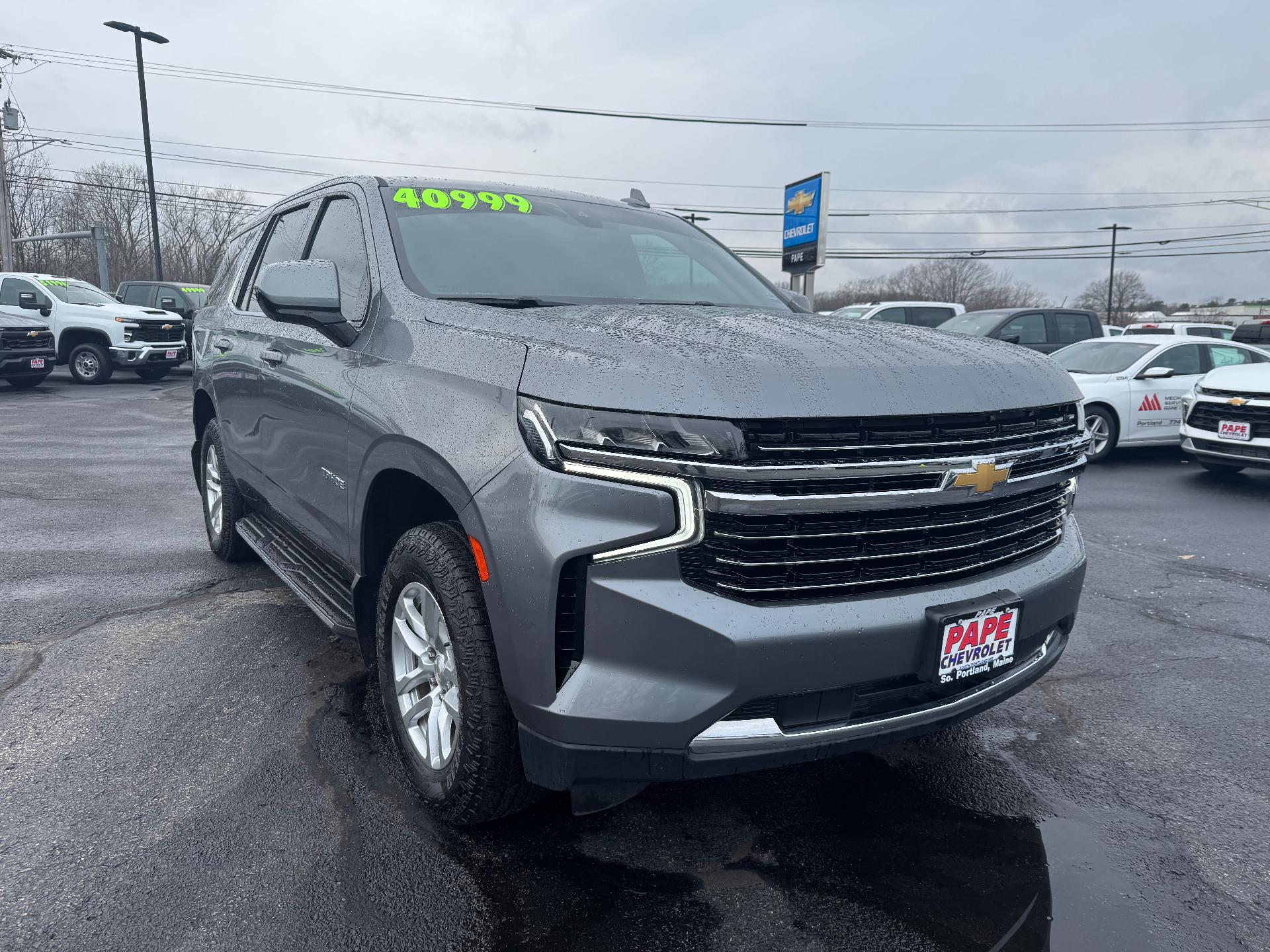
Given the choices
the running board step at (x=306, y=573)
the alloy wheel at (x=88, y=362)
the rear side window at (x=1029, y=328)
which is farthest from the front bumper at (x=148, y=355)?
A: the rear side window at (x=1029, y=328)

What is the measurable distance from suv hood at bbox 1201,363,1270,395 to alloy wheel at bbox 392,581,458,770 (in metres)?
8.74

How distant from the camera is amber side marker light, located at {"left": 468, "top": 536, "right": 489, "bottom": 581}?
89.1 inches

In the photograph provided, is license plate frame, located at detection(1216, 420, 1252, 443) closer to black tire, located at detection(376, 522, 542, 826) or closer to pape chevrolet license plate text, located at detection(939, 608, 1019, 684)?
pape chevrolet license plate text, located at detection(939, 608, 1019, 684)

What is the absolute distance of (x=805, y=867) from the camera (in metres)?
2.50

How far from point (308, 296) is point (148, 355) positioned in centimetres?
1810

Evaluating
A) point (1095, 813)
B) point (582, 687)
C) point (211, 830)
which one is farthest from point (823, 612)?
point (211, 830)

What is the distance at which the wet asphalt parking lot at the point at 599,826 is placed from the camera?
2.26 meters

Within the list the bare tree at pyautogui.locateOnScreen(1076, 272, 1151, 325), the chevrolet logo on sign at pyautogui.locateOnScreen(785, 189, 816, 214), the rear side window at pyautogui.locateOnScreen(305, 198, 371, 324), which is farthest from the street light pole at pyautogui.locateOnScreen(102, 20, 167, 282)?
the bare tree at pyautogui.locateOnScreen(1076, 272, 1151, 325)

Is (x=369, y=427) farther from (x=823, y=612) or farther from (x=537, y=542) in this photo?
(x=823, y=612)

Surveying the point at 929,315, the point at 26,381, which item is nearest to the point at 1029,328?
the point at 929,315

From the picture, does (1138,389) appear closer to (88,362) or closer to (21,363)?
(21,363)

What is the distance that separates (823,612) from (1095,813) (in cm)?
141

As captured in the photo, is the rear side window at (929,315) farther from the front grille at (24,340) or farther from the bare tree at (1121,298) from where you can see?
the bare tree at (1121,298)

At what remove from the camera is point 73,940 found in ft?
7.11
